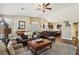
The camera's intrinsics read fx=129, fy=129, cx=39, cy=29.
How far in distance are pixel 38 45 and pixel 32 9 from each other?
668 millimetres

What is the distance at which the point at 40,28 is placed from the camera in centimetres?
243

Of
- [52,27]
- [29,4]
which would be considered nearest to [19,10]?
[29,4]

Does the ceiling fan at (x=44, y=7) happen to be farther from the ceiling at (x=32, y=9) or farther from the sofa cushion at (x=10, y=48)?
the sofa cushion at (x=10, y=48)

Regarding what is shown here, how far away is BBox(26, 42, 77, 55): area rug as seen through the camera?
7.79 ft

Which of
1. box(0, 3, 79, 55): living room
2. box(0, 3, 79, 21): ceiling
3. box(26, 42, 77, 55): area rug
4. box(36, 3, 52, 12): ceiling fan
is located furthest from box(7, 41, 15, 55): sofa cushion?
box(36, 3, 52, 12): ceiling fan

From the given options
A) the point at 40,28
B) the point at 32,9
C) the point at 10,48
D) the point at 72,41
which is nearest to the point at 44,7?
the point at 32,9

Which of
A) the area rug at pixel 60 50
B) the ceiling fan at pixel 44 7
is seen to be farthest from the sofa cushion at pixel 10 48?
the ceiling fan at pixel 44 7

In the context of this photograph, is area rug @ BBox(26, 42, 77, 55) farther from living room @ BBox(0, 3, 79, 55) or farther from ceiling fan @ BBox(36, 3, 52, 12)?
ceiling fan @ BBox(36, 3, 52, 12)

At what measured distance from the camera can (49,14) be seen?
7.87 ft

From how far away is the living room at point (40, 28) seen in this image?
2.36 metres

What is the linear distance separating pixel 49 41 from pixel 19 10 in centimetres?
80

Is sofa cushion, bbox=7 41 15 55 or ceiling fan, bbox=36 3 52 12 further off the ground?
ceiling fan, bbox=36 3 52 12
